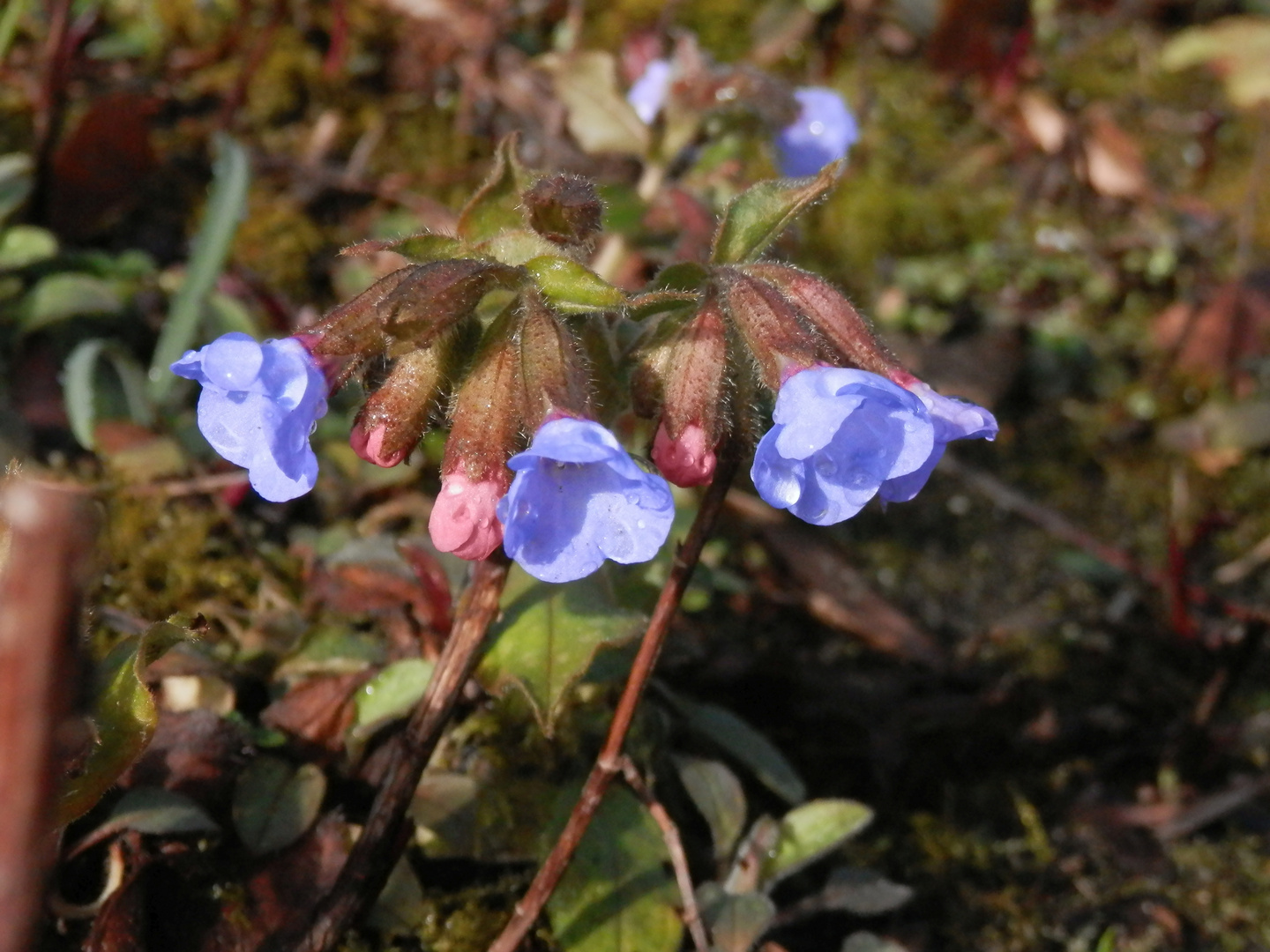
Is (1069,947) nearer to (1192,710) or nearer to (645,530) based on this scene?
(1192,710)

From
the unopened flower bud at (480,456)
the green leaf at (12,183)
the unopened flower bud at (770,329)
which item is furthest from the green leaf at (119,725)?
the green leaf at (12,183)

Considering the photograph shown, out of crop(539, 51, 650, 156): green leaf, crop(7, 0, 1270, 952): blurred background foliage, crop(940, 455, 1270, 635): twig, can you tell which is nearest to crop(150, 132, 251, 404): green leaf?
crop(7, 0, 1270, 952): blurred background foliage

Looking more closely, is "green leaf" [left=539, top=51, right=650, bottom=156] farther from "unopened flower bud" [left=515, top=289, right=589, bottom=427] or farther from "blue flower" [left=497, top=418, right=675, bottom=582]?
"blue flower" [left=497, top=418, right=675, bottom=582]

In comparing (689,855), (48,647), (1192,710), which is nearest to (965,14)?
(1192,710)

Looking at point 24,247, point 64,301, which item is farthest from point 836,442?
point 24,247

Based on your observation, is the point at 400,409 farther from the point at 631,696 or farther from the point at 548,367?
the point at 631,696
